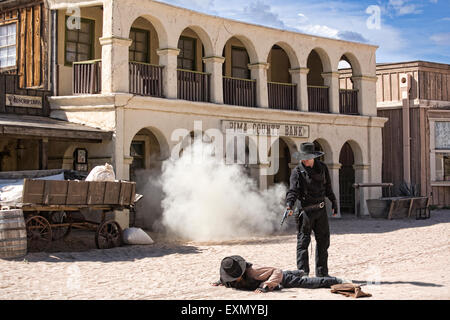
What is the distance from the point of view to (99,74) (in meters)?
17.7

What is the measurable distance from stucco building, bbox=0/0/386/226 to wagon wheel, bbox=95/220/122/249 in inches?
103

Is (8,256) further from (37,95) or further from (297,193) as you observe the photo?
(37,95)

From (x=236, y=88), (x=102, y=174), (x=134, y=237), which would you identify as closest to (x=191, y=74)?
(x=236, y=88)

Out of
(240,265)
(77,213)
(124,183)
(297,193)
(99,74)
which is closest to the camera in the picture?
(240,265)

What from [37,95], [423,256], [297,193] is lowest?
[423,256]

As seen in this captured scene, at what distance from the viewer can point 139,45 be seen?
20594 millimetres

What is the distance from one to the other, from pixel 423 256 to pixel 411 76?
14.5 meters

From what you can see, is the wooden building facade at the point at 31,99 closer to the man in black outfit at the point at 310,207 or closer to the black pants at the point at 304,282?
the man in black outfit at the point at 310,207

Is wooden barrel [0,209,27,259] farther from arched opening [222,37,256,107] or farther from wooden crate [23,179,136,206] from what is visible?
arched opening [222,37,256,107]

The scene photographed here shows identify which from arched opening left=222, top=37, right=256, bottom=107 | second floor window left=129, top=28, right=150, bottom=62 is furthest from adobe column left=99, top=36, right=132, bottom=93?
arched opening left=222, top=37, right=256, bottom=107

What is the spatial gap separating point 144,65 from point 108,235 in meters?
5.64

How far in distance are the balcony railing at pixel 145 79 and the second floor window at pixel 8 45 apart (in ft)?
13.8

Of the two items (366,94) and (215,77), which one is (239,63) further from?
(366,94)
